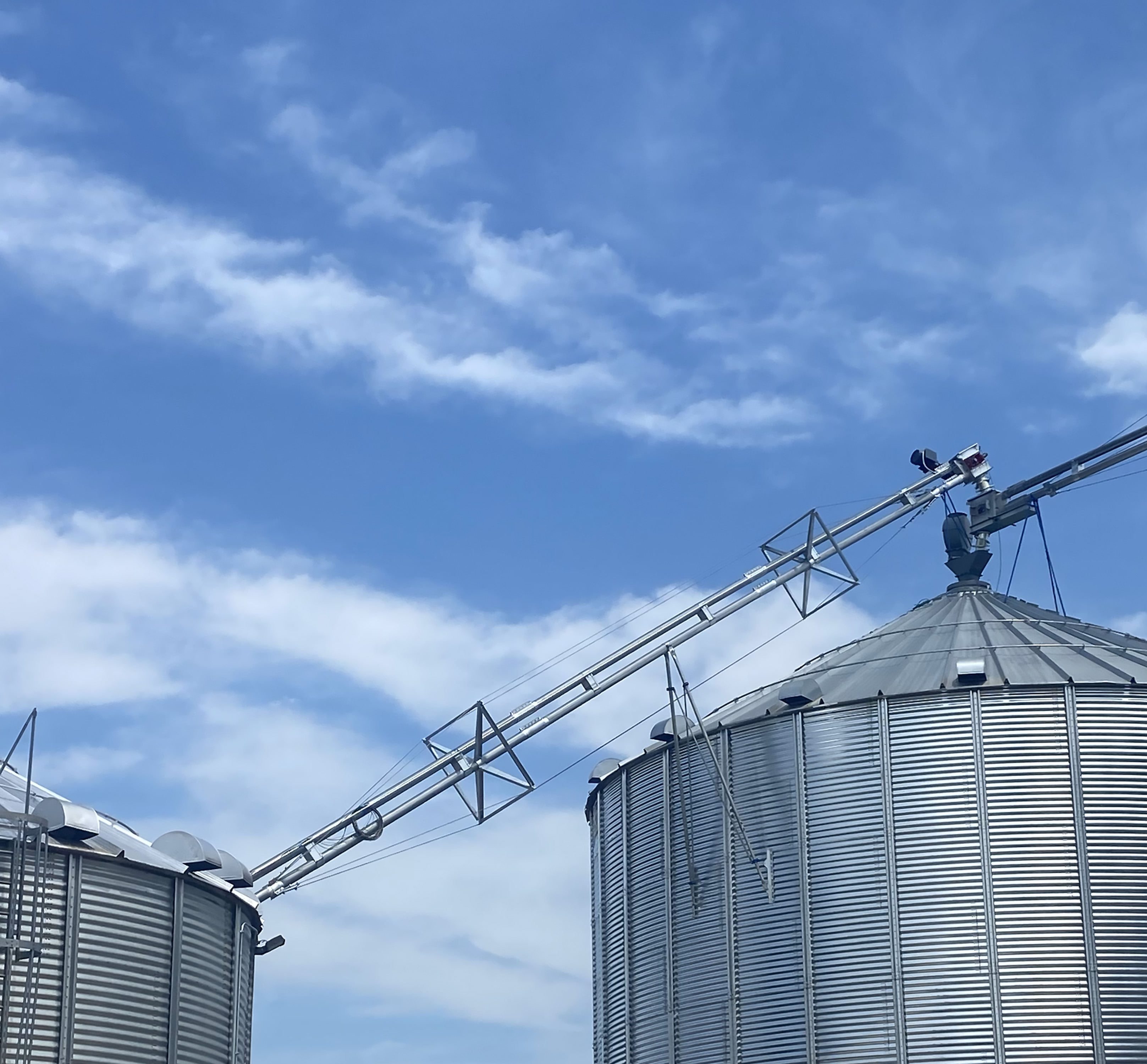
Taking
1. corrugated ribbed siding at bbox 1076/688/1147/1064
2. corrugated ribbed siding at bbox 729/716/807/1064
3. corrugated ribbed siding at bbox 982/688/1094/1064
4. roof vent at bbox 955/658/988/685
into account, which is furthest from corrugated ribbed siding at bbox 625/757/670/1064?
corrugated ribbed siding at bbox 1076/688/1147/1064

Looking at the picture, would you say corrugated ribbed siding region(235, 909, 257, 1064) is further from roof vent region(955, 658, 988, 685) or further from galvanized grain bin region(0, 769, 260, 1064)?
roof vent region(955, 658, 988, 685)

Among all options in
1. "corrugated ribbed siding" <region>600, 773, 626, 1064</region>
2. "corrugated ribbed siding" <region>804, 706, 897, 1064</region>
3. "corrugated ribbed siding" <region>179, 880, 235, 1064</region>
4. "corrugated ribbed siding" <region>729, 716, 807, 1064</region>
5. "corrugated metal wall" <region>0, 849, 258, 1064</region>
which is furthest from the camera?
"corrugated ribbed siding" <region>600, 773, 626, 1064</region>

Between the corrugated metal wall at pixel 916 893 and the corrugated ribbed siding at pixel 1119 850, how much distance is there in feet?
0.13

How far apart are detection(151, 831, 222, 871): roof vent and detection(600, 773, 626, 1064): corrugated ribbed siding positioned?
10959 millimetres

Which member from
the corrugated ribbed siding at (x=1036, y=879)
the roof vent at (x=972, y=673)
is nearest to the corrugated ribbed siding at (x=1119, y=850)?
the corrugated ribbed siding at (x=1036, y=879)

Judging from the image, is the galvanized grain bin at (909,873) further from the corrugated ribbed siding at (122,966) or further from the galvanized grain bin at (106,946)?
the corrugated ribbed siding at (122,966)

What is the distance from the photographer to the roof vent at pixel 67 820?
31109mm

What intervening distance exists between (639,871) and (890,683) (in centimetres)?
768

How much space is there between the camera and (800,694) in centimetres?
3938

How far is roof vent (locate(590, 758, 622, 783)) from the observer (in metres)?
43.8

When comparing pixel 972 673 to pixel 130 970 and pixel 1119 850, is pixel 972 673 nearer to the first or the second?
pixel 1119 850

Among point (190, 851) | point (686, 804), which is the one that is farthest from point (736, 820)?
point (190, 851)

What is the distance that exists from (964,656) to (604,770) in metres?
9.64

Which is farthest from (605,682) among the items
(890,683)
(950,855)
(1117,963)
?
(1117,963)
